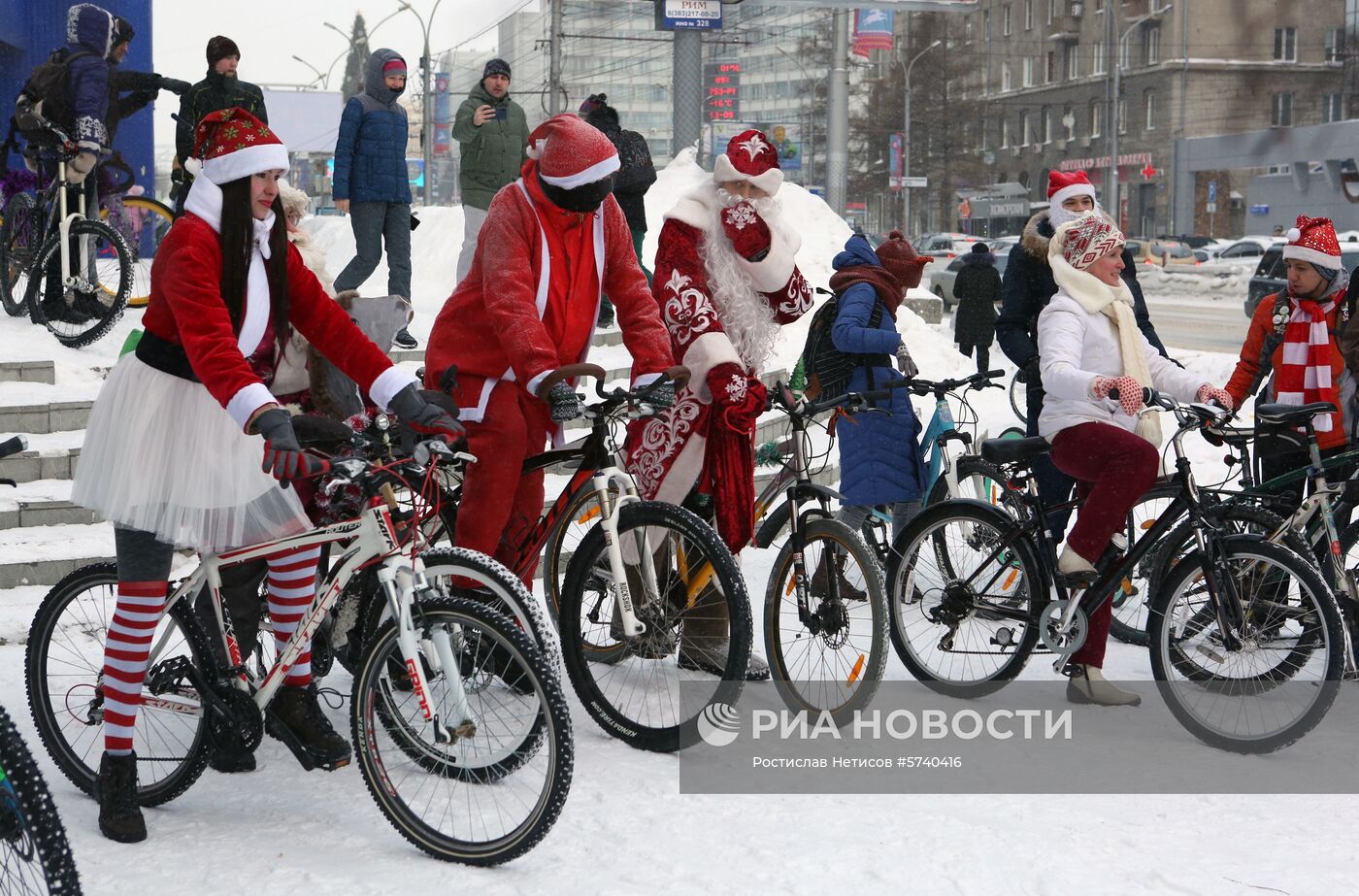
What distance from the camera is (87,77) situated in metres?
8.90

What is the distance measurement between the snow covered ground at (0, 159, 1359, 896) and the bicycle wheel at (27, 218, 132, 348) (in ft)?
15.6

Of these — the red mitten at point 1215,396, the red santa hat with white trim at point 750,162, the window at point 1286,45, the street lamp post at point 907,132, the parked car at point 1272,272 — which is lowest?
the red mitten at point 1215,396

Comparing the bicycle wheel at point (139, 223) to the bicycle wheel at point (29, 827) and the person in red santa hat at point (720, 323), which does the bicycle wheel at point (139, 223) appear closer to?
the person in red santa hat at point (720, 323)

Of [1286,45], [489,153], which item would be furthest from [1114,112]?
[489,153]

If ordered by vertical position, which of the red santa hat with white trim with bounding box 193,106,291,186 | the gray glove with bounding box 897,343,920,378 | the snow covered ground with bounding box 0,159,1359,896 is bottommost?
the snow covered ground with bounding box 0,159,1359,896

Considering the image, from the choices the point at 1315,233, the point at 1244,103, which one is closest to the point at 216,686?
the point at 1315,233

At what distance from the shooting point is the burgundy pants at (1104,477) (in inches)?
195

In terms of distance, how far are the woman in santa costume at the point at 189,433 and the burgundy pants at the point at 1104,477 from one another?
2378 millimetres

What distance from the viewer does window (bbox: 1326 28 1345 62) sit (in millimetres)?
58875

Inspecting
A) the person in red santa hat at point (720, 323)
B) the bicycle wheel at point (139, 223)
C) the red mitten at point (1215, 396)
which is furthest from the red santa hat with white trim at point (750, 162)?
the bicycle wheel at point (139, 223)

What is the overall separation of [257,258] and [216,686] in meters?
1.18

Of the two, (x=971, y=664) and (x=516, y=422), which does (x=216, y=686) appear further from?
(x=971, y=664)

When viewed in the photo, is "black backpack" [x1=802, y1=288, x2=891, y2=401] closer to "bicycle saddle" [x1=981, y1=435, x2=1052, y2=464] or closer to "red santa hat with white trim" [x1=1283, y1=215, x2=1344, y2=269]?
"bicycle saddle" [x1=981, y1=435, x2=1052, y2=464]

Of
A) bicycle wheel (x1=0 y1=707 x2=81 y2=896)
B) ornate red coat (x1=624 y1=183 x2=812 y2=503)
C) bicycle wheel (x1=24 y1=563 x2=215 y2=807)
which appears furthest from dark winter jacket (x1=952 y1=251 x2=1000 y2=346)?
bicycle wheel (x1=0 y1=707 x2=81 y2=896)
